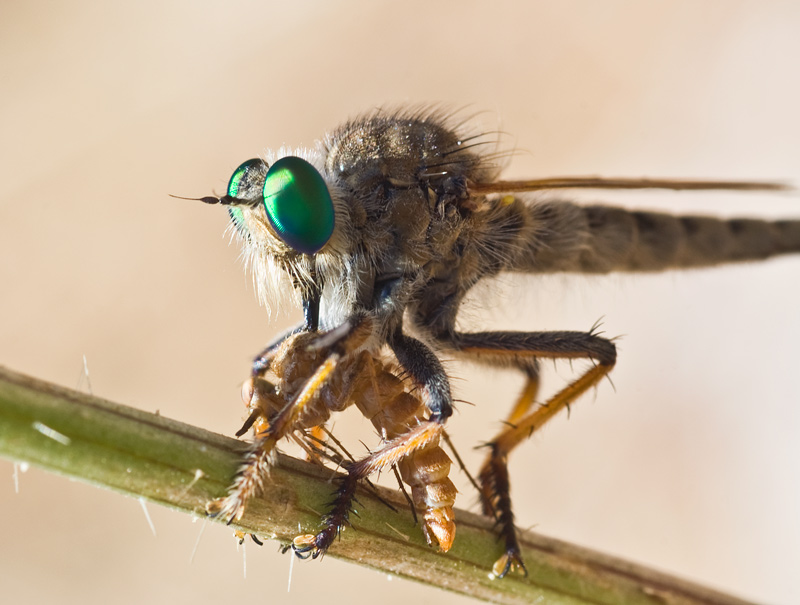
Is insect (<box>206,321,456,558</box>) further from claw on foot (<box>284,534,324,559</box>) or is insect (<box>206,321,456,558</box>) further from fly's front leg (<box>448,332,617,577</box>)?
fly's front leg (<box>448,332,617,577</box>)

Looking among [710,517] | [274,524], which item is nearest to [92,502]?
[274,524]

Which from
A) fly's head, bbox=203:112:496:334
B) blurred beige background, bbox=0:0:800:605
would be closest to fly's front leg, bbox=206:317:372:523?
fly's head, bbox=203:112:496:334

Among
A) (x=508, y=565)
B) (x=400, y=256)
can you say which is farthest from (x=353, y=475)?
(x=400, y=256)

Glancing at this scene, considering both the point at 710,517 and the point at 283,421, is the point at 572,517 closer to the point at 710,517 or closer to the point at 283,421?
the point at 710,517

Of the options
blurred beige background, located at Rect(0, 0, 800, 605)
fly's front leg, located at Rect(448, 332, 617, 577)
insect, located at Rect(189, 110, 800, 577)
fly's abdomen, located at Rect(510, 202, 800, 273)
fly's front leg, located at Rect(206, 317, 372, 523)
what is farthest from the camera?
blurred beige background, located at Rect(0, 0, 800, 605)

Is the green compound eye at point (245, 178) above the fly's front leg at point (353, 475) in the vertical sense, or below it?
above

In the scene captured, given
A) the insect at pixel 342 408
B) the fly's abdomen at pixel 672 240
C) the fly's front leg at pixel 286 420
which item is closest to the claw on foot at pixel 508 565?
the insect at pixel 342 408

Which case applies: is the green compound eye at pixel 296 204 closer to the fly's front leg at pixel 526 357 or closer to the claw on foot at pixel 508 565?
the fly's front leg at pixel 526 357
